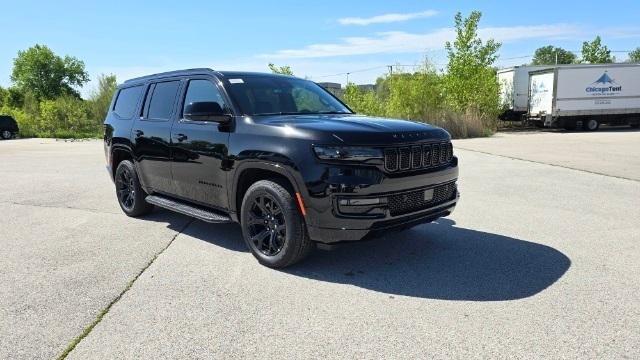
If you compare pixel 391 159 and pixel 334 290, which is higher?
pixel 391 159

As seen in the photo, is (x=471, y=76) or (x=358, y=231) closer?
(x=358, y=231)

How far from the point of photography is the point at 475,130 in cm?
2405

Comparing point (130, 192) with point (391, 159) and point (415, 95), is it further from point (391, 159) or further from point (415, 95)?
point (415, 95)

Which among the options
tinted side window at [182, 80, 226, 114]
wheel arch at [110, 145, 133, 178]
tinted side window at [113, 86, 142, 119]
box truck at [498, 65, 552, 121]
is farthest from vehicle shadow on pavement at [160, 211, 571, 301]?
box truck at [498, 65, 552, 121]

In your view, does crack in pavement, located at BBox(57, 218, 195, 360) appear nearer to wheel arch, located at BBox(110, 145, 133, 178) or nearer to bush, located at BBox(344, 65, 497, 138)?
wheel arch, located at BBox(110, 145, 133, 178)

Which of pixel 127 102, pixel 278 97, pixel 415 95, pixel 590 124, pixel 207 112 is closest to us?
pixel 207 112

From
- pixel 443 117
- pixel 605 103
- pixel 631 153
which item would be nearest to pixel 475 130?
pixel 443 117

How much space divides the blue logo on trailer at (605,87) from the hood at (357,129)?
25.7 m

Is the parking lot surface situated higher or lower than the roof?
lower

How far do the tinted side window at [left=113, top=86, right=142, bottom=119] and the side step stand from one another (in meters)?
1.28

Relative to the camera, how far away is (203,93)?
17.6 ft

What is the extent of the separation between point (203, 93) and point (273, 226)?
71.3 inches

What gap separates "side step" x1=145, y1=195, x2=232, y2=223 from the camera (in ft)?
16.5

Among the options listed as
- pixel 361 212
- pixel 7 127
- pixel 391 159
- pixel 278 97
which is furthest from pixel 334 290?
pixel 7 127
